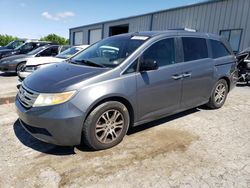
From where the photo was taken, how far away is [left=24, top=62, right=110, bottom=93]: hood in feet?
10.4

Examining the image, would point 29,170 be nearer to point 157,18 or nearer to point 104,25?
point 157,18

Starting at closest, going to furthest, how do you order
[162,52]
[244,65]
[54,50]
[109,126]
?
[109,126] < [162,52] < [244,65] < [54,50]

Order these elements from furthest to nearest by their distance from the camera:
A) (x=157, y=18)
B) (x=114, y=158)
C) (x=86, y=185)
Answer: (x=157, y=18)
(x=114, y=158)
(x=86, y=185)

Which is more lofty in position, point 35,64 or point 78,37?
point 78,37

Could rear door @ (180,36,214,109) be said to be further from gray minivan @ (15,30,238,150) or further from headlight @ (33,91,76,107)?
headlight @ (33,91,76,107)

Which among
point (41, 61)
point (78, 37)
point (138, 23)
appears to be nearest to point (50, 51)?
point (41, 61)

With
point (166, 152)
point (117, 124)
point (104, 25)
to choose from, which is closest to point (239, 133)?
point (166, 152)

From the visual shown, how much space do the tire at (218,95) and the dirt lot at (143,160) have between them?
95 cm

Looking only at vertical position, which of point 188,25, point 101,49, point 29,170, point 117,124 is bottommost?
point 29,170

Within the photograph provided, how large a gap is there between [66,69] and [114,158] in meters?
1.57

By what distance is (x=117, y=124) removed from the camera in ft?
11.6

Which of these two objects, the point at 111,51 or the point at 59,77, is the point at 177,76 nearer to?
the point at 111,51

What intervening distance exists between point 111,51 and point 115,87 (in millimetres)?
1005

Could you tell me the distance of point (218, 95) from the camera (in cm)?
547
